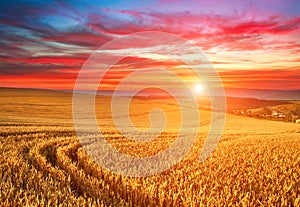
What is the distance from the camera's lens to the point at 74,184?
7.22 meters

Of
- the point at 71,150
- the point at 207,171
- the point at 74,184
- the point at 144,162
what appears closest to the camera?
the point at 74,184

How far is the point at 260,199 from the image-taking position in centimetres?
575

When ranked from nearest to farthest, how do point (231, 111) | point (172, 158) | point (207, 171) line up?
point (207, 171), point (172, 158), point (231, 111)

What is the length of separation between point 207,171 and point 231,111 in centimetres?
4730

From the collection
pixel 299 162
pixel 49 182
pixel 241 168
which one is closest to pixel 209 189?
pixel 241 168

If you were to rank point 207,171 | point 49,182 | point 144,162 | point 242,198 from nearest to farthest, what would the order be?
point 242,198
point 49,182
point 207,171
point 144,162

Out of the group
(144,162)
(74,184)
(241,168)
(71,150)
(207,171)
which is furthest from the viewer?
(71,150)

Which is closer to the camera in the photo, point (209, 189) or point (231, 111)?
point (209, 189)

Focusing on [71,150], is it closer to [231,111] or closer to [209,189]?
[209,189]

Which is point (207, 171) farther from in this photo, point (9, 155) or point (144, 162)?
point (9, 155)

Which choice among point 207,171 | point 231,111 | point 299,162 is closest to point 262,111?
point 231,111

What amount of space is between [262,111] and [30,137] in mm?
46100

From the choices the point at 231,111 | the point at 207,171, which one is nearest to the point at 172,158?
the point at 207,171

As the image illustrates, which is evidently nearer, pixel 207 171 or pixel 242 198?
pixel 242 198
